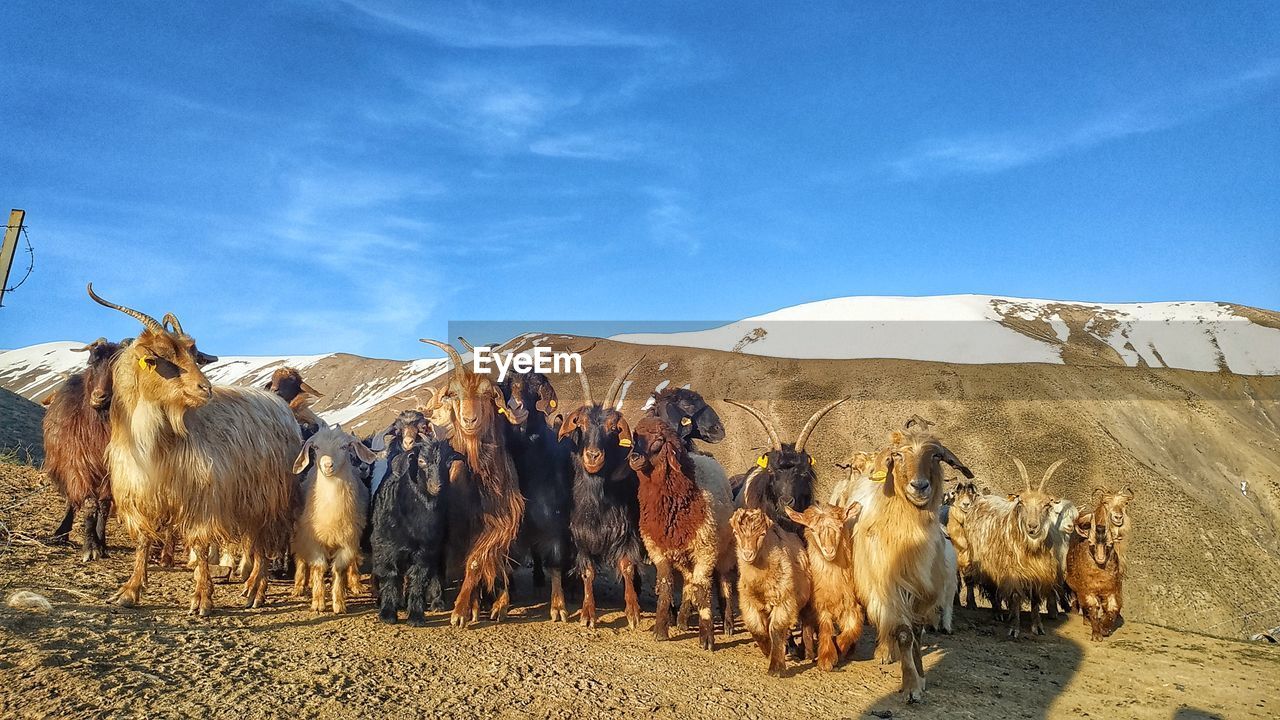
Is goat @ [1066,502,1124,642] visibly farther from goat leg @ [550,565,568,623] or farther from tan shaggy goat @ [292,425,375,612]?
tan shaggy goat @ [292,425,375,612]

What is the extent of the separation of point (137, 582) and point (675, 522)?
201 inches

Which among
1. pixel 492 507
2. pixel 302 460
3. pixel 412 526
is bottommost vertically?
pixel 412 526

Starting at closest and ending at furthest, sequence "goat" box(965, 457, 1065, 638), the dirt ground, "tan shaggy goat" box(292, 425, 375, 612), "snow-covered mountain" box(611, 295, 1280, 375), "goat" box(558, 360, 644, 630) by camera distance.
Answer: the dirt ground
"tan shaggy goat" box(292, 425, 375, 612)
"goat" box(558, 360, 644, 630)
"goat" box(965, 457, 1065, 638)
"snow-covered mountain" box(611, 295, 1280, 375)

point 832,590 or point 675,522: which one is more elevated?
point 675,522

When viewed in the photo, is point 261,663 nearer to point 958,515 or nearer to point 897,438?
point 897,438

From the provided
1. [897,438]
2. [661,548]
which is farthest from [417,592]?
[897,438]

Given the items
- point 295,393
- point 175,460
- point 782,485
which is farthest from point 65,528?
point 782,485

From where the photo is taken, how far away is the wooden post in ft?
38.0

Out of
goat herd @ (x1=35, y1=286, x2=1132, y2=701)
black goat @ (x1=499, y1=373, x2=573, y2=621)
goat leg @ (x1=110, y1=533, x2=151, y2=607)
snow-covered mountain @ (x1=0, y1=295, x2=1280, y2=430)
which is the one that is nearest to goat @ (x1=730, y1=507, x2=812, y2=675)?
goat herd @ (x1=35, y1=286, x2=1132, y2=701)

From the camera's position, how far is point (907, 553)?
21.5 ft

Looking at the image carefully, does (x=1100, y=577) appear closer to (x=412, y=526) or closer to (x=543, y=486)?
(x=543, y=486)

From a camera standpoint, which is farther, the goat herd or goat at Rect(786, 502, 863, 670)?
goat at Rect(786, 502, 863, 670)

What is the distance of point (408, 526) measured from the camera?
23.8 ft

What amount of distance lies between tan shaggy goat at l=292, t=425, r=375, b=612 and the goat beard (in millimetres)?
3028
